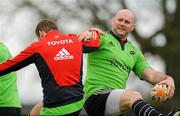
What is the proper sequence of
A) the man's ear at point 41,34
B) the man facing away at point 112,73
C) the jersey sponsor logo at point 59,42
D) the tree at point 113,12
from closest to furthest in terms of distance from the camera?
the jersey sponsor logo at point 59,42, the man's ear at point 41,34, the man facing away at point 112,73, the tree at point 113,12

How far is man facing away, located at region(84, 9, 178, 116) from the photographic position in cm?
789

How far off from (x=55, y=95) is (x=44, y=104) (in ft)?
0.76

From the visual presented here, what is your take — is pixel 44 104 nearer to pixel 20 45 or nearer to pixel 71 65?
pixel 71 65

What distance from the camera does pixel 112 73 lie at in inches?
322

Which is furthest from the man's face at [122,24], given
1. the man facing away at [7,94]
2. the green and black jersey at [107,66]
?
the man facing away at [7,94]

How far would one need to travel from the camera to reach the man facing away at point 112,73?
789 cm

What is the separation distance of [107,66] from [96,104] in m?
0.48

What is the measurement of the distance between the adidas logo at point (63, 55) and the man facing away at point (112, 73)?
0.74m

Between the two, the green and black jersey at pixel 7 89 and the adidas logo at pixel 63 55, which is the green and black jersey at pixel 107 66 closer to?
the adidas logo at pixel 63 55

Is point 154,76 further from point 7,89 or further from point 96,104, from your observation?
point 7,89

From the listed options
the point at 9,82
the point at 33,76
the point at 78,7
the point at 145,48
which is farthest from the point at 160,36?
the point at 9,82

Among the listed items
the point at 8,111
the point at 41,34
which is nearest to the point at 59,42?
the point at 41,34

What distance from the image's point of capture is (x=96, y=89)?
26.8ft

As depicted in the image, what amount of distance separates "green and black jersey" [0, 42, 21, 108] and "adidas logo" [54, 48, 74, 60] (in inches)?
48.2
